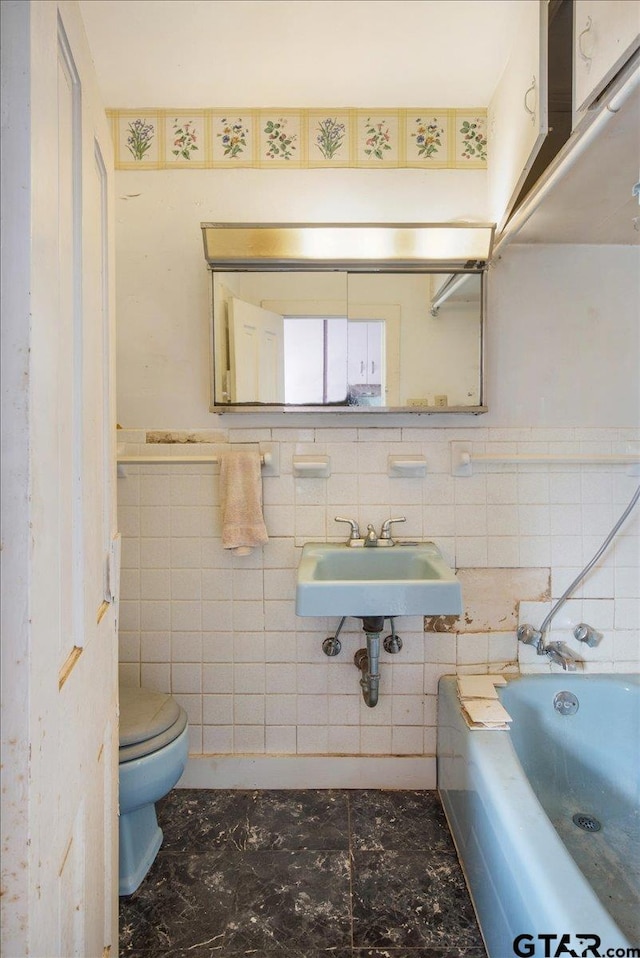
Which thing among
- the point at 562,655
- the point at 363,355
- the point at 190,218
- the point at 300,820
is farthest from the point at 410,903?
the point at 190,218

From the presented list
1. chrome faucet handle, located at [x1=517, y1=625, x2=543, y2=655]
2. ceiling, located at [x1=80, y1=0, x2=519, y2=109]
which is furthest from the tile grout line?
ceiling, located at [x1=80, y1=0, x2=519, y2=109]

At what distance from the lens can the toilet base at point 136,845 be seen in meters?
1.39

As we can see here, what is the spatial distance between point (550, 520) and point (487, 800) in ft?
3.05

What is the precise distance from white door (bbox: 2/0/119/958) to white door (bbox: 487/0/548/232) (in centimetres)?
96

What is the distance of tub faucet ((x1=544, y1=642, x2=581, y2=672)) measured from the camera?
170 cm

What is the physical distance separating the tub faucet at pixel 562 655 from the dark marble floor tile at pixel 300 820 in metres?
0.83

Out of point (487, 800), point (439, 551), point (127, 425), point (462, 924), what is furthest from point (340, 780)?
point (127, 425)

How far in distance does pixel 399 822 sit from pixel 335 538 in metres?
0.90

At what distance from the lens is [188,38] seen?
1.44 metres

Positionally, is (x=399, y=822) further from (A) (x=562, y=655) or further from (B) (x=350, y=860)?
(A) (x=562, y=655)

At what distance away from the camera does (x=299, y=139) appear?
177 cm

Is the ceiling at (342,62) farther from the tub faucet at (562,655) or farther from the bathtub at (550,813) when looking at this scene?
the bathtub at (550,813)

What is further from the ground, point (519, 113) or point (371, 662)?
point (519, 113)

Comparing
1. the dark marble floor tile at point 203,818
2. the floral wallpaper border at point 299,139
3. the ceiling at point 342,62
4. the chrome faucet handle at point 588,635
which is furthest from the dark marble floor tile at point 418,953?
the floral wallpaper border at point 299,139
